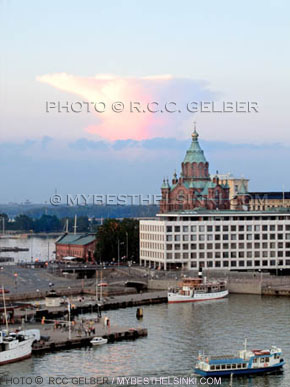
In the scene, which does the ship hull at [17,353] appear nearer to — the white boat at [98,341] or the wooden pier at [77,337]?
the wooden pier at [77,337]

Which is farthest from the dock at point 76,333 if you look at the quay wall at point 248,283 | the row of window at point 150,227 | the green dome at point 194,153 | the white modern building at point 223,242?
Result: the green dome at point 194,153

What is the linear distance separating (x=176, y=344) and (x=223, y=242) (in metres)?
46.9

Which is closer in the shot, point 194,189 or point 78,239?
point 194,189

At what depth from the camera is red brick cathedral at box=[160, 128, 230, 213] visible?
12769 cm

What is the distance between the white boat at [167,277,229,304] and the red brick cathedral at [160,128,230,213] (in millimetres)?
30434

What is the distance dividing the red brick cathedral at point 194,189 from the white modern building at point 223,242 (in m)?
11.8

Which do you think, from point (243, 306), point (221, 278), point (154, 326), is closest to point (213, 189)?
point (221, 278)

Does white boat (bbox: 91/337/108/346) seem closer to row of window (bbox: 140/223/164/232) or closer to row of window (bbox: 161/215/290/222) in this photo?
row of window (bbox: 140/223/164/232)

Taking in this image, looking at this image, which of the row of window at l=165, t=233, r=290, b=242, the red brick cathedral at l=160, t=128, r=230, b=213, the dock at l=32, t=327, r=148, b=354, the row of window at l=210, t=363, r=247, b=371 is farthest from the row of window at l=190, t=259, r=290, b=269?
the row of window at l=210, t=363, r=247, b=371

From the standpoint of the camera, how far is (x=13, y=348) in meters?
61.0

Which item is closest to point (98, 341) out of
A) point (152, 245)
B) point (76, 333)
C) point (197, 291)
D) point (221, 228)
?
point (76, 333)

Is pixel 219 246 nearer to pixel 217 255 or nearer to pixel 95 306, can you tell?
pixel 217 255

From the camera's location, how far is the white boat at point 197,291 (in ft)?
305

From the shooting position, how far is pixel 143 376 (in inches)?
2259
